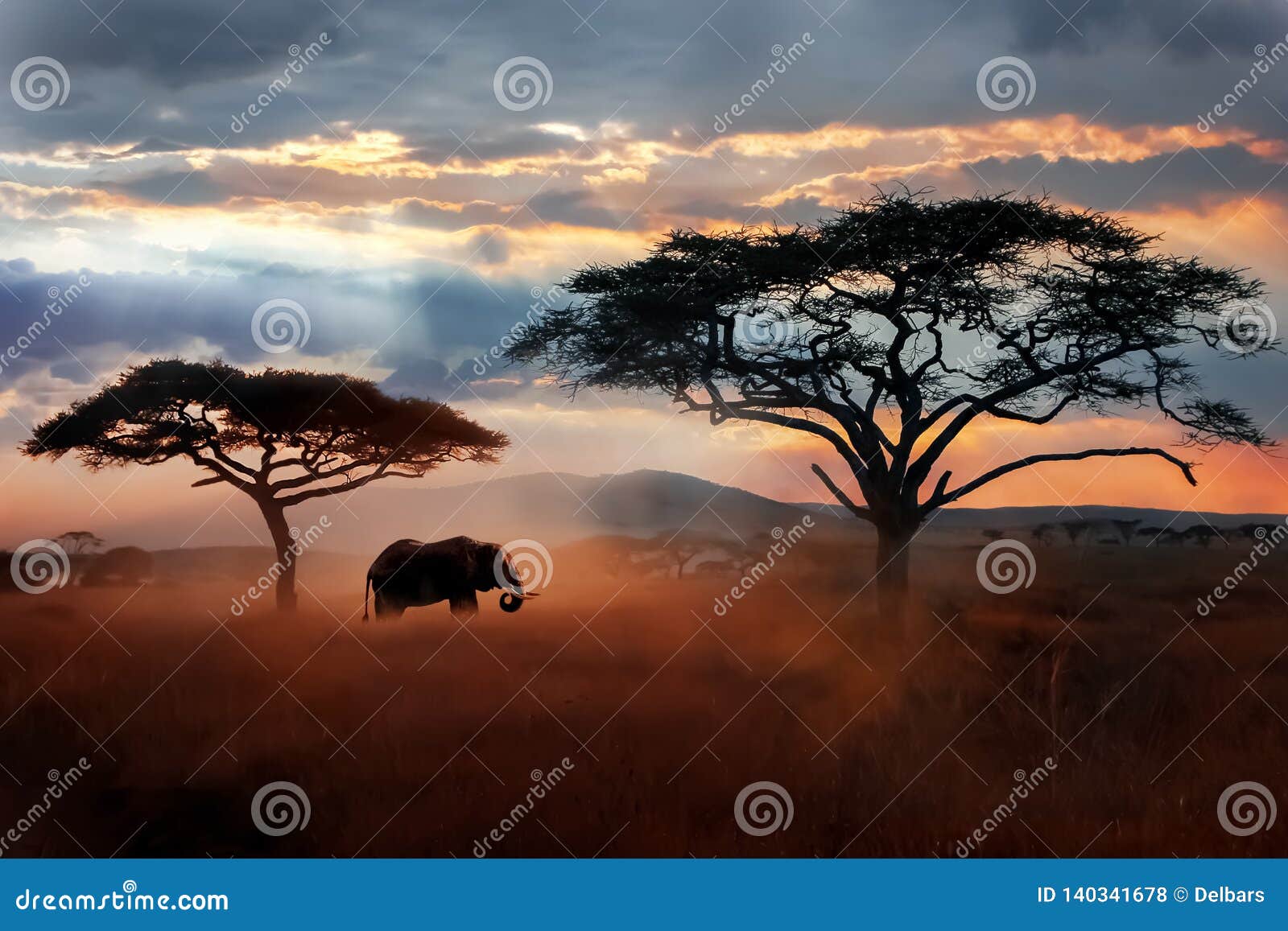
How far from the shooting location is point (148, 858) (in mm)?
9469

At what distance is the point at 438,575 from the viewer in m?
21.8

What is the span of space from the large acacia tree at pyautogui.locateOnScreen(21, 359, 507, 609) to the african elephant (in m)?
4.86

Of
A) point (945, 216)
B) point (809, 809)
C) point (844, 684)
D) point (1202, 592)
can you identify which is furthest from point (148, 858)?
point (1202, 592)

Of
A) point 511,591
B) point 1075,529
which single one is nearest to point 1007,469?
point 511,591

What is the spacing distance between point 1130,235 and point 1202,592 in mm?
12424

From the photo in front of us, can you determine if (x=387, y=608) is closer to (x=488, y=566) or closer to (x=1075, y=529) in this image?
(x=488, y=566)

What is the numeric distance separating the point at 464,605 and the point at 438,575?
87cm

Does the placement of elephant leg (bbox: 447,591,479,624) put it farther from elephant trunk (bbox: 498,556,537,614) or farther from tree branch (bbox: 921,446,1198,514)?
tree branch (bbox: 921,446,1198,514)

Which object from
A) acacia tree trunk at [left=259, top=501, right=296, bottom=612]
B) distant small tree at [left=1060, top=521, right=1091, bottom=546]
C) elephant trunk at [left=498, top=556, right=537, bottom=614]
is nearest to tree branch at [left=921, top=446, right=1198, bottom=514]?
elephant trunk at [left=498, top=556, right=537, bottom=614]

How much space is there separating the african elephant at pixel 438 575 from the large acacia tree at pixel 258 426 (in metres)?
4.86

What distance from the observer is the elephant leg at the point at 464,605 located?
69.6 feet

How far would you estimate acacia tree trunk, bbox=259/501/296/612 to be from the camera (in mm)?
24219

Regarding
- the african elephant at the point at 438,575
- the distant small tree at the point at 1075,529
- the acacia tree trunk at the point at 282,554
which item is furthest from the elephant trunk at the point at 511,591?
the distant small tree at the point at 1075,529

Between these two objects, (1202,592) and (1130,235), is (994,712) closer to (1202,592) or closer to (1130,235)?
(1130,235)
